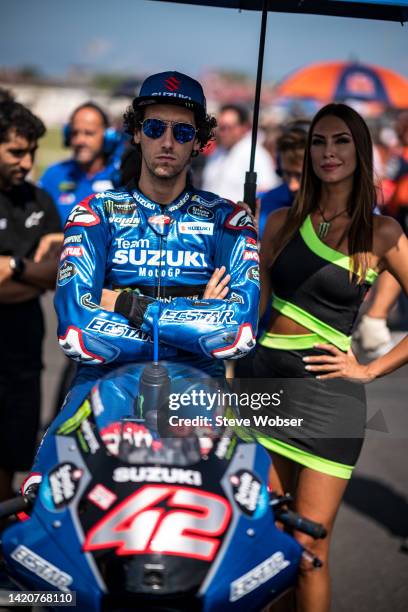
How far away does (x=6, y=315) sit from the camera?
14.7 ft

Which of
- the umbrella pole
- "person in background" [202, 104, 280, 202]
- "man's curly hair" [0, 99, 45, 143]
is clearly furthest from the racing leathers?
"person in background" [202, 104, 280, 202]

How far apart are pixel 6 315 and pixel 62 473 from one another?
2.37m

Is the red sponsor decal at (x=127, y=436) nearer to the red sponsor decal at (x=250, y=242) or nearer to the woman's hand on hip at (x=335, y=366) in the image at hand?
the red sponsor decal at (x=250, y=242)

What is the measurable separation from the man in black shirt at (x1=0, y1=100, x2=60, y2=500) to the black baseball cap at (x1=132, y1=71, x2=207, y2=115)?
4.39 ft

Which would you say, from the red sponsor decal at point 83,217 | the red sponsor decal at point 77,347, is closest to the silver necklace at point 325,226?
the red sponsor decal at point 83,217

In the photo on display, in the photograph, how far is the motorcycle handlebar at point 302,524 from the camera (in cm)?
226

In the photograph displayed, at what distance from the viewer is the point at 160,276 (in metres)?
3.28

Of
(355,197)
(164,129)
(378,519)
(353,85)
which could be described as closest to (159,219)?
(164,129)

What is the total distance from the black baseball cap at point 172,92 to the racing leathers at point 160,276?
361 mm

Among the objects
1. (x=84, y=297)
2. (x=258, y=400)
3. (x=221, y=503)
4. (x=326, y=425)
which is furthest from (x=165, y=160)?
(x=221, y=503)

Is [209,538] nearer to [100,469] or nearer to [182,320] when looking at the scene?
[100,469]

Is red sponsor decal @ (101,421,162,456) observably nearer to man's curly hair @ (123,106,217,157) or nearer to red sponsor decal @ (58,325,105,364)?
red sponsor decal @ (58,325,105,364)

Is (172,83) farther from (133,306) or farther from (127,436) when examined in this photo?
(127,436)

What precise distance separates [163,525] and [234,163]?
6.66m
